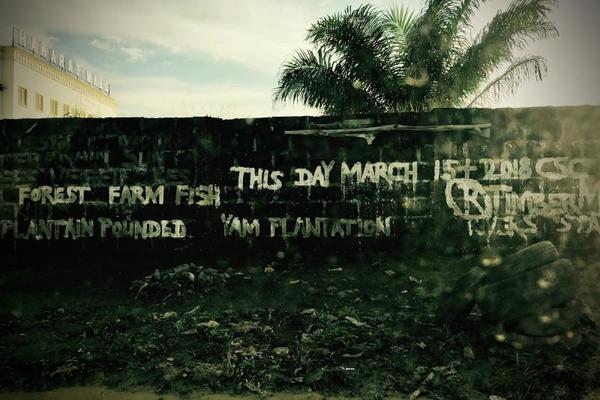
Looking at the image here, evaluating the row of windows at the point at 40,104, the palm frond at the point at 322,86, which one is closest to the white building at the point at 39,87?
the row of windows at the point at 40,104

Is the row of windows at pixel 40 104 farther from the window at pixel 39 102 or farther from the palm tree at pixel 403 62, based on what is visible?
the palm tree at pixel 403 62

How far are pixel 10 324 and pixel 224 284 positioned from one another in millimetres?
2228

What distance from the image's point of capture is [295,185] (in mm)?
5621

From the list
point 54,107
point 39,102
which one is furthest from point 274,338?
point 54,107

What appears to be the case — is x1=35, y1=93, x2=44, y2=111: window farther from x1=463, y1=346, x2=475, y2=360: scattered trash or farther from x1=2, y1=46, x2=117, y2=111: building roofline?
x1=463, y1=346, x2=475, y2=360: scattered trash

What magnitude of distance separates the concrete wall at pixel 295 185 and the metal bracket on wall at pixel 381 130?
18 mm

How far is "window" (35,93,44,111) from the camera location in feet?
86.4

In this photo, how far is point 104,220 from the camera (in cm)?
571

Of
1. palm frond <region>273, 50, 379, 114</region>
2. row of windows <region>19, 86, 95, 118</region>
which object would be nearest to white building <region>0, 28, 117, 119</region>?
row of windows <region>19, 86, 95, 118</region>

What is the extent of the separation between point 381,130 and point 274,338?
297cm

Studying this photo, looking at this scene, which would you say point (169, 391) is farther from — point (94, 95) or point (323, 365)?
point (94, 95)

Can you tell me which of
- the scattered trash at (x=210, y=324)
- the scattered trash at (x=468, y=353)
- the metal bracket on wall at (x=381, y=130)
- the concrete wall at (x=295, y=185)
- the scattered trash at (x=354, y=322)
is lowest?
the scattered trash at (x=210, y=324)

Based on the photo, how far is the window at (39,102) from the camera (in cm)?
2634

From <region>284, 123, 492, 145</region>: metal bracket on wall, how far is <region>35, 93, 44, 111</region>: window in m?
26.7
